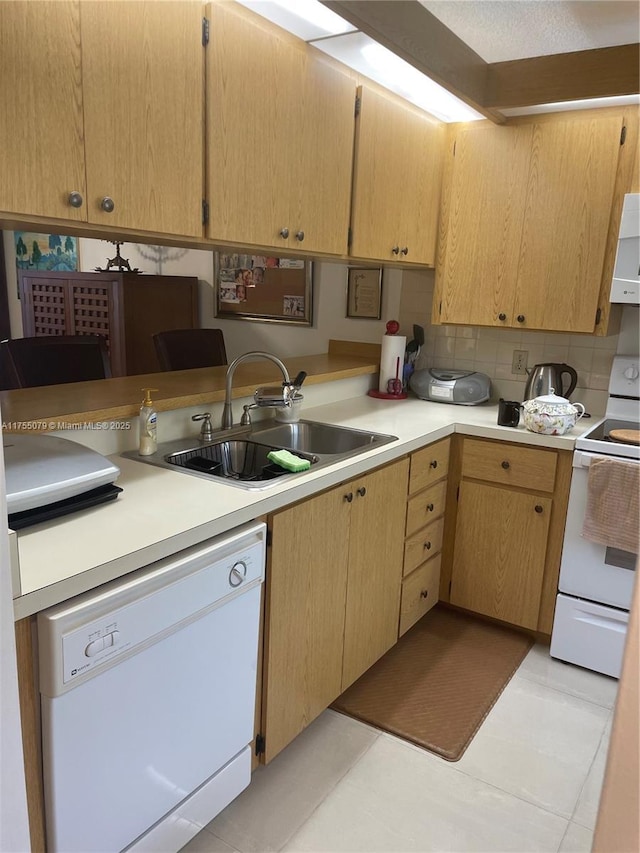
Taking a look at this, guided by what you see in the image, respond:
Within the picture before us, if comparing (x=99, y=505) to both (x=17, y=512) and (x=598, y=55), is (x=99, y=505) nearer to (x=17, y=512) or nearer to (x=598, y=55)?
(x=17, y=512)

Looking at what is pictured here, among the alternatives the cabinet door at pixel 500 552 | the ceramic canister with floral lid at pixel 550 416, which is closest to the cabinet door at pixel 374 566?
the cabinet door at pixel 500 552

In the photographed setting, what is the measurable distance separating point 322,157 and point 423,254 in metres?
0.84

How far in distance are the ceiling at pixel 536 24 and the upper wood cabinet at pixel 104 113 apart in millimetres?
828

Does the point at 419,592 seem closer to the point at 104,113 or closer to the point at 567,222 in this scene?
the point at 567,222

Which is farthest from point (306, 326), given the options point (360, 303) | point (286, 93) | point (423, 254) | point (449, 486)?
point (286, 93)

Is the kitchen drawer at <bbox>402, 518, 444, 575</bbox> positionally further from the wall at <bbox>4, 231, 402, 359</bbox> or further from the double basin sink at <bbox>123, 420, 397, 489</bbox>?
the wall at <bbox>4, 231, 402, 359</bbox>

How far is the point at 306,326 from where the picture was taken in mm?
3477

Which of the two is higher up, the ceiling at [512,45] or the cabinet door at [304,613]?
the ceiling at [512,45]

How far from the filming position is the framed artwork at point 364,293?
10.3ft

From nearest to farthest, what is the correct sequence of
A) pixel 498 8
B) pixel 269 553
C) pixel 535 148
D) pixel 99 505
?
pixel 99 505 < pixel 269 553 < pixel 498 8 < pixel 535 148

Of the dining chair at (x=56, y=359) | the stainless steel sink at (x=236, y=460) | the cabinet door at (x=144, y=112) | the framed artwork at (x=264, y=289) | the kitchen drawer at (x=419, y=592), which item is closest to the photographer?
the cabinet door at (x=144, y=112)

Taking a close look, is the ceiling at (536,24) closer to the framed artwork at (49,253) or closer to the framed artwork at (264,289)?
the framed artwork at (264,289)

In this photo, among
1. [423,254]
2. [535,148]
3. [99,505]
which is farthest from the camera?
[423,254]

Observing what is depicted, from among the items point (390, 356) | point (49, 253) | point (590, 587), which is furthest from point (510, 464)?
point (49, 253)
